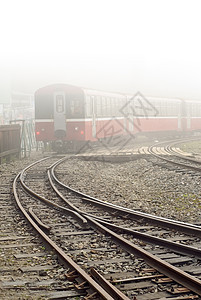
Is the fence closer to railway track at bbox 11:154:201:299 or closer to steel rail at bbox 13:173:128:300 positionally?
railway track at bbox 11:154:201:299

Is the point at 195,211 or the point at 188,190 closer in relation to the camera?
the point at 195,211

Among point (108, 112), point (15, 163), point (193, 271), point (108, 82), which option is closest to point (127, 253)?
point (193, 271)

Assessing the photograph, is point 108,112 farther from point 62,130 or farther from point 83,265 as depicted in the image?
point 83,265

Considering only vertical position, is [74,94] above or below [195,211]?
above

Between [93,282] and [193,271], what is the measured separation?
41.8 inches

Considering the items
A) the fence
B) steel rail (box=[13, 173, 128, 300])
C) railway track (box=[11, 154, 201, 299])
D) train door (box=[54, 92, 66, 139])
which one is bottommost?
railway track (box=[11, 154, 201, 299])

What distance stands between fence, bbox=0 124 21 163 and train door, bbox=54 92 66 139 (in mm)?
1712

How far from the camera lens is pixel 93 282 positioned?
4293 mm

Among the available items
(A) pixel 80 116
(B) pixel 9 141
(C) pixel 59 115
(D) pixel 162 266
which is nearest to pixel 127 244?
(D) pixel 162 266

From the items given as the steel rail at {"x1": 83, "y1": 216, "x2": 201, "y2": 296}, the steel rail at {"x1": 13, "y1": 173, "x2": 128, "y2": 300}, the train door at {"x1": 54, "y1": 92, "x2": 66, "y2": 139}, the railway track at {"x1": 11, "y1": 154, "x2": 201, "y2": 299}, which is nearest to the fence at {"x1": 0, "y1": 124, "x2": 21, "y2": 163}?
the train door at {"x1": 54, "y1": 92, "x2": 66, "y2": 139}

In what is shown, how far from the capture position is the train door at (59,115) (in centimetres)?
2098

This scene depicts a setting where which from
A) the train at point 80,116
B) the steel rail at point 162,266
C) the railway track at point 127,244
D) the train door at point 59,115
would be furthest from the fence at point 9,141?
the steel rail at point 162,266

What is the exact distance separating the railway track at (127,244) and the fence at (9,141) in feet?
28.1

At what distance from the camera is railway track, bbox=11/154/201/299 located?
441 centimetres
